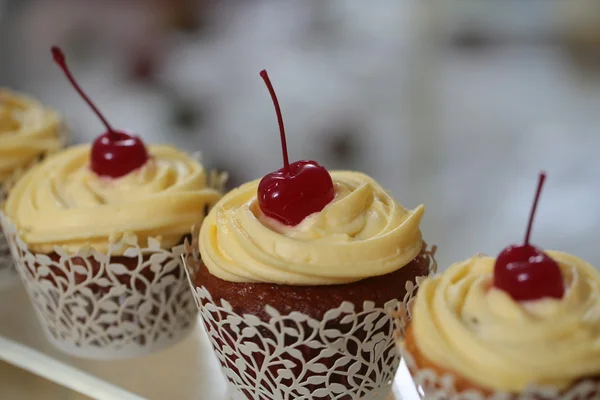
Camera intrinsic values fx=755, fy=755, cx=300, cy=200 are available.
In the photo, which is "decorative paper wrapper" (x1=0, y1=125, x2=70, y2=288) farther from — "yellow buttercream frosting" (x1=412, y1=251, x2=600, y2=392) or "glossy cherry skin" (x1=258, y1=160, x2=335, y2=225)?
"yellow buttercream frosting" (x1=412, y1=251, x2=600, y2=392)

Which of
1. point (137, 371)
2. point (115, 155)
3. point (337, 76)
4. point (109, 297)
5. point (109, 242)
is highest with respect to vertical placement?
point (115, 155)

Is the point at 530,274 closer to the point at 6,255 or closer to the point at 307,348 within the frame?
the point at 307,348

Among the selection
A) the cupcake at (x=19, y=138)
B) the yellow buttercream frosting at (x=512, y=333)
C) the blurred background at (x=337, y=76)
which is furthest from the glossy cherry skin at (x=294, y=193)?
the blurred background at (x=337, y=76)

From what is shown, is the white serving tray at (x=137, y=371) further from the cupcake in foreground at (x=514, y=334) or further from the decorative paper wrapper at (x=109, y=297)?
the cupcake in foreground at (x=514, y=334)

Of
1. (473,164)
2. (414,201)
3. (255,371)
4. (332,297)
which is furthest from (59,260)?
(473,164)

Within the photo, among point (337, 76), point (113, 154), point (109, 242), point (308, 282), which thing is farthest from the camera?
point (337, 76)

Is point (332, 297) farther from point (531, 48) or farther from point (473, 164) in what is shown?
point (531, 48)

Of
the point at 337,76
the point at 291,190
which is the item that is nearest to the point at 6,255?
the point at 291,190

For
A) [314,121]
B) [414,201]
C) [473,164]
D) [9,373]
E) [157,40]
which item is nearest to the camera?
[9,373]

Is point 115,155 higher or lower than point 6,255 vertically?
higher
